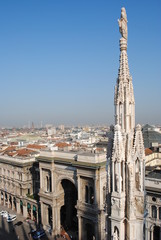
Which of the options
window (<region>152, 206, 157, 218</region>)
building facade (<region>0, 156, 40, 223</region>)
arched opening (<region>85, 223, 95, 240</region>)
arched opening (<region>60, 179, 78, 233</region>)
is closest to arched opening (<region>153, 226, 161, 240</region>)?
window (<region>152, 206, 157, 218</region>)

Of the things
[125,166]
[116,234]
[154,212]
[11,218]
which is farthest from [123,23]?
[11,218]

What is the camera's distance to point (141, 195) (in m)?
13.1

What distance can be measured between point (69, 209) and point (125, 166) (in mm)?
30595

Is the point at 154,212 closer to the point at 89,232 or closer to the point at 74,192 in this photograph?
the point at 89,232

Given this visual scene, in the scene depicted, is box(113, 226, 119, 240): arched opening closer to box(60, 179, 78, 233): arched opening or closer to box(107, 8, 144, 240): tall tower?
box(107, 8, 144, 240): tall tower

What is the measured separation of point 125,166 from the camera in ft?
42.9

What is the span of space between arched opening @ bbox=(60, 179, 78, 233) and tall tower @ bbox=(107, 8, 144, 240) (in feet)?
83.7

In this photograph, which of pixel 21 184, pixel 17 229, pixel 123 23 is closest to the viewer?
pixel 123 23

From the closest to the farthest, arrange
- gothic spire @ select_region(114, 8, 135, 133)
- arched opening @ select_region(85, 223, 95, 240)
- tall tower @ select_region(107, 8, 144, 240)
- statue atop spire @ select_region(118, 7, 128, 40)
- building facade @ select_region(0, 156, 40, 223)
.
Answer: tall tower @ select_region(107, 8, 144, 240)
gothic spire @ select_region(114, 8, 135, 133)
statue atop spire @ select_region(118, 7, 128, 40)
arched opening @ select_region(85, 223, 95, 240)
building facade @ select_region(0, 156, 40, 223)

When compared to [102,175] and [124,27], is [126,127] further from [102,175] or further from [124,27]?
[102,175]

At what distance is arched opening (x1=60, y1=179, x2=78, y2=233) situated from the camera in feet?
126

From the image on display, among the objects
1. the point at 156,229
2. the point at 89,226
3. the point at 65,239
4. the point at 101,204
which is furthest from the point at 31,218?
the point at 156,229

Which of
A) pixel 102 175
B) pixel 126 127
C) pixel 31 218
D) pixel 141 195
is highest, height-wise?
pixel 126 127

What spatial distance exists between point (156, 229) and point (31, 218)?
27.2 m
